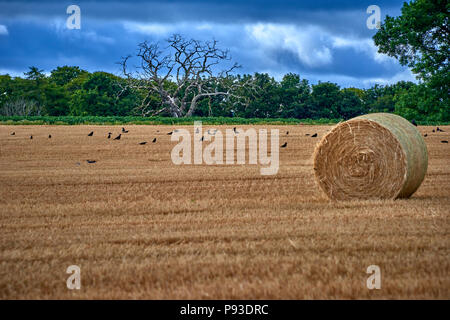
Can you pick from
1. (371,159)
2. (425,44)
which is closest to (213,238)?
(371,159)

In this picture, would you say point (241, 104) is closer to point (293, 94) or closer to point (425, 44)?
point (293, 94)

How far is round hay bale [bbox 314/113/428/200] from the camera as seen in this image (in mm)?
12000

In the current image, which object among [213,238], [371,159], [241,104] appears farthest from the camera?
[241,104]

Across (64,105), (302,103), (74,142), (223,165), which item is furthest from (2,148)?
(64,105)

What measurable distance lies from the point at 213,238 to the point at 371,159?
212 inches

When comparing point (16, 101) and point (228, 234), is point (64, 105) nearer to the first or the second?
point (16, 101)

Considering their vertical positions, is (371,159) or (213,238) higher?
(371,159)

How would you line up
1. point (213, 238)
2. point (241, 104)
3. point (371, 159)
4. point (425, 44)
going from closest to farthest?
point (213, 238) → point (371, 159) → point (425, 44) → point (241, 104)

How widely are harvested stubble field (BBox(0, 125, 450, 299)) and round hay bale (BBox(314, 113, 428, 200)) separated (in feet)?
1.78

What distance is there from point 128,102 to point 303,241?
60.0m

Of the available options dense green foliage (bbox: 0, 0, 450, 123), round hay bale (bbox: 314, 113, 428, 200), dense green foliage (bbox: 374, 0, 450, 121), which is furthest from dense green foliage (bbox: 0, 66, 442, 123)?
round hay bale (bbox: 314, 113, 428, 200)

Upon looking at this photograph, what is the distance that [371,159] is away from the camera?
40.5 feet

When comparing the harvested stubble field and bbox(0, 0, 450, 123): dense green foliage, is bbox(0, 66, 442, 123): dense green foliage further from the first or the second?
the harvested stubble field
